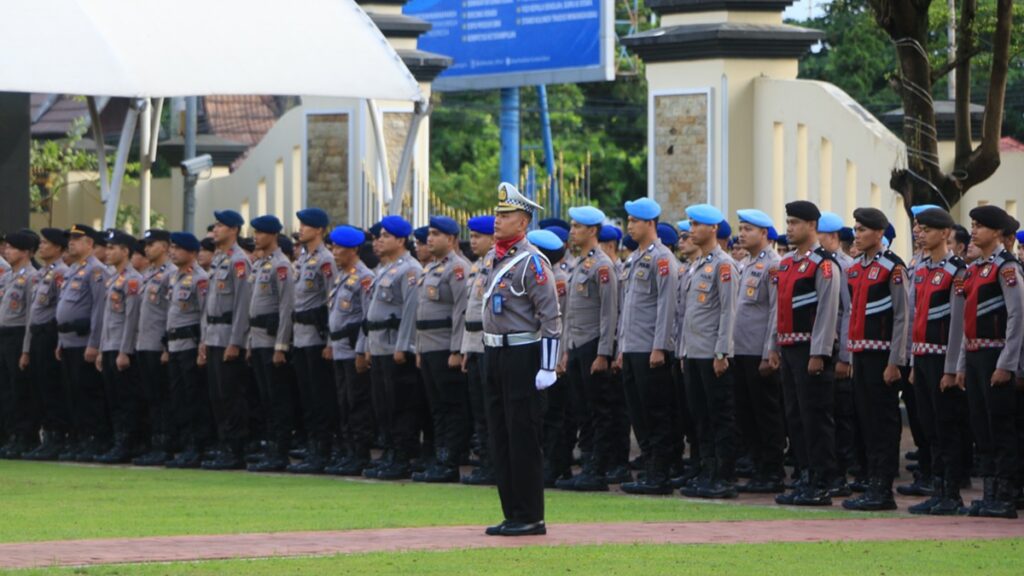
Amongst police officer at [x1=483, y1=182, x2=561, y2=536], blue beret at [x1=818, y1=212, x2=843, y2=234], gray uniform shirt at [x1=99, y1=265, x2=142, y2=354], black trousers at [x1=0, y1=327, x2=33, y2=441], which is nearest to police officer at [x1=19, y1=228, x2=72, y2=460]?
black trousers at [x1=0, y1=327, x2=33, y2=441]

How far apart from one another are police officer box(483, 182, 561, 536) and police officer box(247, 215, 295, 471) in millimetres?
5494

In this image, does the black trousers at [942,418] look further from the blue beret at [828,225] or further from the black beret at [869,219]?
the blue beret at [828,225]

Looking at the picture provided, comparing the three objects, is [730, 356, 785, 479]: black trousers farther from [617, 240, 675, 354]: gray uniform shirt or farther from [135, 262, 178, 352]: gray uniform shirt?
[135, 262, 178, 352]: gray uniform shirt

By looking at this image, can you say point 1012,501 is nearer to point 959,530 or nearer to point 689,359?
point 959,530

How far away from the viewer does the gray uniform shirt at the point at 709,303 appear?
14352mm

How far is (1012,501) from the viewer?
12.7 meters

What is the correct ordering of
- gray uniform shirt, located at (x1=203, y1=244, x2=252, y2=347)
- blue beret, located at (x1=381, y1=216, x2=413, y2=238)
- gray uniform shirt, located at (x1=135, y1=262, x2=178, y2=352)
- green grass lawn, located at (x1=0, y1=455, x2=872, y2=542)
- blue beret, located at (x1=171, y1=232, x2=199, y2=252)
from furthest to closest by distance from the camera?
1. gray uniform shirt, located at (x1=135, y1=262, x2=178, y2=352)
2. blue beret, located at (x1=171, y1=232, x2=199, y2=252)
3. gray uniform shirt, located at (x1=203, y1=244, x2=252, y2=347)
4. blue beret, located at (x1=381, y1=216, x2=413, y2=238)
5. green grass lawn, located at (x1=0, y1=455, x2=872, y2=542)

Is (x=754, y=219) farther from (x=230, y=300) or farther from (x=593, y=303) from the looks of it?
(x=230, y=300)

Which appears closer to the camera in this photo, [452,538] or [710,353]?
[452,538]

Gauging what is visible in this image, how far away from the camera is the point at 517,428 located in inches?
443

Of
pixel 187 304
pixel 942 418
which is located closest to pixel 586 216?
pixel 942 418

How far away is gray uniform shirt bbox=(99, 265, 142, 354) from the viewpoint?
58.4 feet

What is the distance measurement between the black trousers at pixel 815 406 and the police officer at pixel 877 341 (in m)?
0.20

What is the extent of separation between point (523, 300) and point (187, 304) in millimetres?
6644
